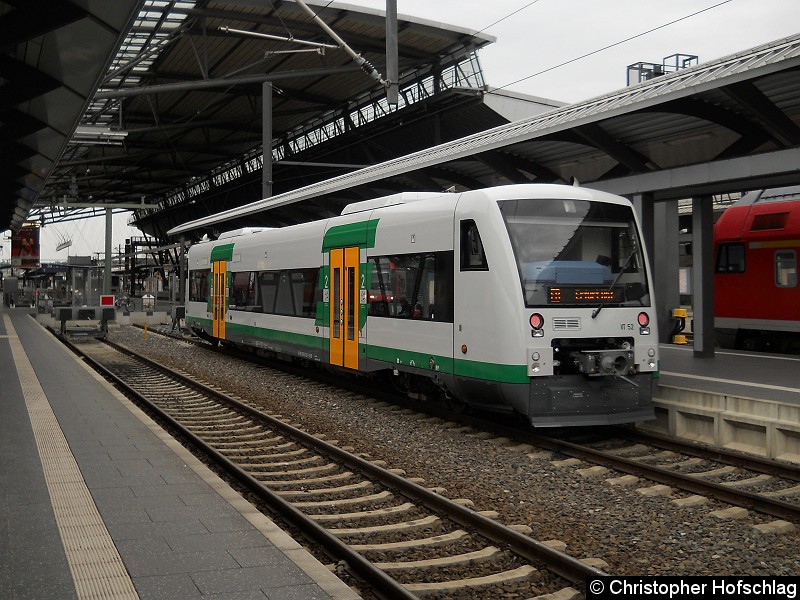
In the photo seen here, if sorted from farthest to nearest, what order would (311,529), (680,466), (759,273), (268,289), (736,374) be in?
1. (268,289)
2. (759,273)
3. (736,374)
4. (680,466)
5. (311,529)

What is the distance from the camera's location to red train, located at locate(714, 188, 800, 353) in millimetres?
16312

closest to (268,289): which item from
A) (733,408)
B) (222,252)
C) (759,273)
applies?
(222,252)

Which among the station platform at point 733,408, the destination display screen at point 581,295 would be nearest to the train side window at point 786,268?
the station platform at point 733,408

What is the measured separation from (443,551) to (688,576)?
1638mm

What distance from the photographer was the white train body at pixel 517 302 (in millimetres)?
9312

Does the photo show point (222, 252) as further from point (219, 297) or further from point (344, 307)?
point (344, 307)

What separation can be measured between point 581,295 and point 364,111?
2873cm

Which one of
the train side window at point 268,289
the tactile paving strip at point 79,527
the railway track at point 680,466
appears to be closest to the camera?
the tactile paving strip at point 79,527

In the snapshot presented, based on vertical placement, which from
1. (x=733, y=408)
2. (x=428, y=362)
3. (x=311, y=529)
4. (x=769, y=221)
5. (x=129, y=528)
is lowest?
(x=311, y=529)

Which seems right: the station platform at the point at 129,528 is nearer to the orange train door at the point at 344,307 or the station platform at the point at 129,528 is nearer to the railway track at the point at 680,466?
the railway track at the point at 680,466

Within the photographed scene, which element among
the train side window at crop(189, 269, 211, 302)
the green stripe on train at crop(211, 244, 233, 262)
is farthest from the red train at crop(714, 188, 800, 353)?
the train side window at crop(189, 269, 211, 302)

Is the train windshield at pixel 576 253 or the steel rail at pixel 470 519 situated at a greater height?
the train windshield at pixel 576 253

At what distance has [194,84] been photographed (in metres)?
22.1
